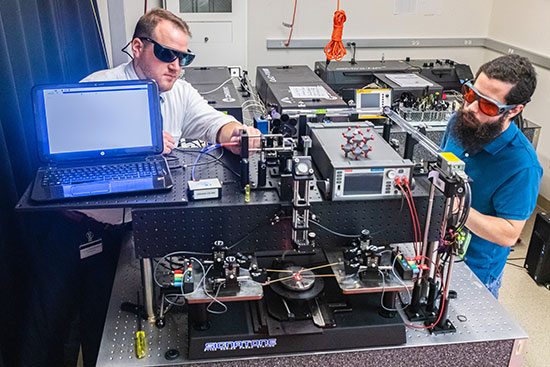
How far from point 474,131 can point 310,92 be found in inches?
46.9

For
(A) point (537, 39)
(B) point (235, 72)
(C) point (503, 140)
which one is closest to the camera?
(C) point (503, 140)

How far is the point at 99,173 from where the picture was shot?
1353 mm

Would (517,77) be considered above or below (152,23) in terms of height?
below

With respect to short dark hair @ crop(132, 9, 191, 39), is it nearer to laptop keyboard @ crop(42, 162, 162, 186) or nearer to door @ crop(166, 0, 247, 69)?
laptop keyboard @ crop(42, 162, 162, 186)

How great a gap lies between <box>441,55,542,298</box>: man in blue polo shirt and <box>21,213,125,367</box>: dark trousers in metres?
1.23

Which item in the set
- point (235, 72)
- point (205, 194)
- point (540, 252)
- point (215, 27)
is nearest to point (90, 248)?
point (205, 194)

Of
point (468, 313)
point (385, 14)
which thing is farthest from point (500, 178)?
point (385, 14)

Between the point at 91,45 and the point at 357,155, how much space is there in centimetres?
202

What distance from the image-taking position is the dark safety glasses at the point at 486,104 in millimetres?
1575

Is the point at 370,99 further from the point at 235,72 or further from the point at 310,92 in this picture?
the point at 235,72

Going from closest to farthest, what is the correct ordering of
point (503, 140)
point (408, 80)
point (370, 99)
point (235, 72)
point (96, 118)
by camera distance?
point (96, 118) → point (503, 140) → point (370, 99) → point (408, 80) → point (235, 72)

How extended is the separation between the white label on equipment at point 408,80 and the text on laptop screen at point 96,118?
1.88 metres

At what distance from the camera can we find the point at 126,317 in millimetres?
1399

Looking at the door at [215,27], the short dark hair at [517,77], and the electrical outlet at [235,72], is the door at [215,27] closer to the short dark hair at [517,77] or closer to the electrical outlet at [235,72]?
the electrical outlet at [235,72]
